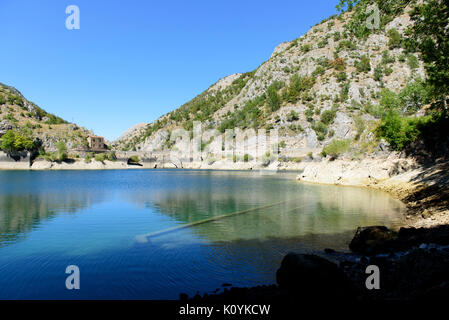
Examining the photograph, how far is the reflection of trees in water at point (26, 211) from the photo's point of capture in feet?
57.1

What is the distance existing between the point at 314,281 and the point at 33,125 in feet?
573

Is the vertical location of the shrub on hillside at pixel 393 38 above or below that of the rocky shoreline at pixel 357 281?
above

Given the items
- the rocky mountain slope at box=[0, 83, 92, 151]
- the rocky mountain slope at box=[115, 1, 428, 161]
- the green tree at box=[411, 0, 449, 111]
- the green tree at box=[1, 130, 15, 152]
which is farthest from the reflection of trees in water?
the rocky mountain slope at box=[0, 83, 92, 151]

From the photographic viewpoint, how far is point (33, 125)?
147 metres

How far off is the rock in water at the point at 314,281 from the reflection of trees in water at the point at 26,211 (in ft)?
50.0

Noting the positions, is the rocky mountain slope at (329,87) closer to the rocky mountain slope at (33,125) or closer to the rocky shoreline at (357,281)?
the rocky shoreline at (357,281)

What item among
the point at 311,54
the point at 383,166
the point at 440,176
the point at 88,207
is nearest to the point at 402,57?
the point at 311,54

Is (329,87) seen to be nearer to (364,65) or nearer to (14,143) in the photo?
(364,65)

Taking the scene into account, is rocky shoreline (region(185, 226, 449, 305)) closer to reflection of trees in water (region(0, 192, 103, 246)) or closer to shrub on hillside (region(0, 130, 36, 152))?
reflection of trees in water (region(0, 192, 103, 246))

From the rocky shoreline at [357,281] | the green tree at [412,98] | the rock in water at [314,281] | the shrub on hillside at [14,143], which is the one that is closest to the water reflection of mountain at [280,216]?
the rocky shoreline at [357,281]

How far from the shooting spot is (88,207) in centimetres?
2672

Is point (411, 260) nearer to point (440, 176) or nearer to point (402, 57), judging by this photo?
point (440, 176)

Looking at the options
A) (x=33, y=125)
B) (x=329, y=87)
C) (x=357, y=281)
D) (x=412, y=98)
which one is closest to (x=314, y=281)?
(x=357, y=281)

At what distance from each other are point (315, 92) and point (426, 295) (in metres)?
138
